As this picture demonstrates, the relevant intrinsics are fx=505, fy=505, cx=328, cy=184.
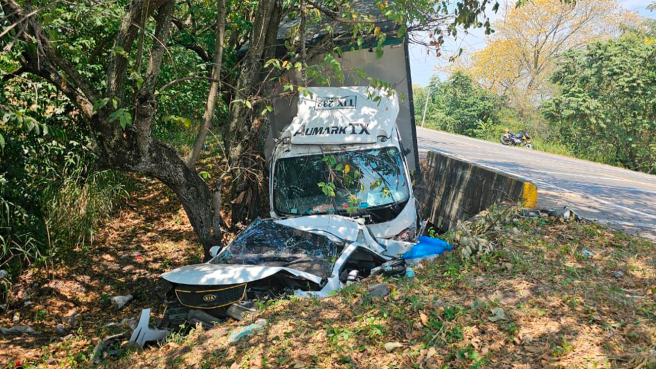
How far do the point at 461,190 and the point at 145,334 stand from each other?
6.91 meters

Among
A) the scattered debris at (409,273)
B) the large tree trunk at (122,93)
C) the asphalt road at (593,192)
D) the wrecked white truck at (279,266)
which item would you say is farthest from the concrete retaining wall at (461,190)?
the large tree trunk at (122,93)

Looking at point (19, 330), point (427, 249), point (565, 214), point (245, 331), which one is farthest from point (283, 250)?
point (565, 214)

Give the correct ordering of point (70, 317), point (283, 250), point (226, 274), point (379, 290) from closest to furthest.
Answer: point (379, 290) < point (226, 274) < point (283, 250) < point (70, 317)

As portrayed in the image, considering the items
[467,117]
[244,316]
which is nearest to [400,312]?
[244,316]

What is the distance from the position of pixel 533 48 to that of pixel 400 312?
35972mm

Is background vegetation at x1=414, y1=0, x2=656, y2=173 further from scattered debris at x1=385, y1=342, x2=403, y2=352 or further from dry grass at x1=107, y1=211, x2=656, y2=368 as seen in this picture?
scattered debris at x1=385, y1=342, x2=403, y2=352

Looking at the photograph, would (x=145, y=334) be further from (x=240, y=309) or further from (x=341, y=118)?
(x=341, y=118)

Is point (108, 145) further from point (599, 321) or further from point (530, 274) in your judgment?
point (599, 321)

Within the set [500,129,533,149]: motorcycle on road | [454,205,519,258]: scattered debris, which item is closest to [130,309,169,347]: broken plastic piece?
[454,205,519,258]: scattered debris

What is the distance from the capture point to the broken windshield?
758 centimetres

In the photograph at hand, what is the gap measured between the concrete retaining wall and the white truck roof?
159cm

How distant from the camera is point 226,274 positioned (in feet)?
17.6

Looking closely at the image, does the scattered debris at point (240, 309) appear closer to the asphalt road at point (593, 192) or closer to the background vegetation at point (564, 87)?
the asphalt road at point (593, 192)

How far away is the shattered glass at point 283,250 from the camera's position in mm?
5863
